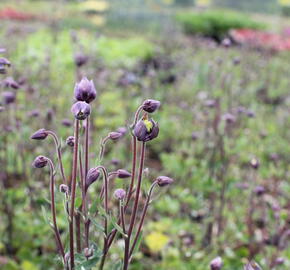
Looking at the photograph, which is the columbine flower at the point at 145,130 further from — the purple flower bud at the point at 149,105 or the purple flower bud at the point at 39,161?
the purple flower bud at the point at 39,161

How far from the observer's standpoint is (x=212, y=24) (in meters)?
17.9

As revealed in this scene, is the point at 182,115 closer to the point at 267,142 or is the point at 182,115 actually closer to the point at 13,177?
the point at 267,142

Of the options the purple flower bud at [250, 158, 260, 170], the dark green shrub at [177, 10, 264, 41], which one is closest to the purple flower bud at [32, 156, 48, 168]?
the purple flower bud at [250, 158, 260, 170]

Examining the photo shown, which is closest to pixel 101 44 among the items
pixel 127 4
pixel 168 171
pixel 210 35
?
pixel 168 171

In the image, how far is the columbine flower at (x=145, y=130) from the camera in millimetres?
1286

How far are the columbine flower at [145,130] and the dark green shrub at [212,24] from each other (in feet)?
52.1

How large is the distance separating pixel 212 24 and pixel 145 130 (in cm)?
1729

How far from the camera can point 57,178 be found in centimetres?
349

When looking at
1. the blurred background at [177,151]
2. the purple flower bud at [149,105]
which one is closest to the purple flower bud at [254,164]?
the blurred background at [177,151]

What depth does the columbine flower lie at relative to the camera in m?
1.29

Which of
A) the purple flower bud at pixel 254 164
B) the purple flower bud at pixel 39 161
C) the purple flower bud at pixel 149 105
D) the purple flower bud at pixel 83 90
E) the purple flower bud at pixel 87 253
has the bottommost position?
the purple flower bud at pixel 254 164

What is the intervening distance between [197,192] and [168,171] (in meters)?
0.36

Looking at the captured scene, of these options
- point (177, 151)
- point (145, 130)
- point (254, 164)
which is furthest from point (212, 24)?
point (145, 130)

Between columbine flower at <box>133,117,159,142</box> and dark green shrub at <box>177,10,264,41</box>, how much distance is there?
15.9 m
